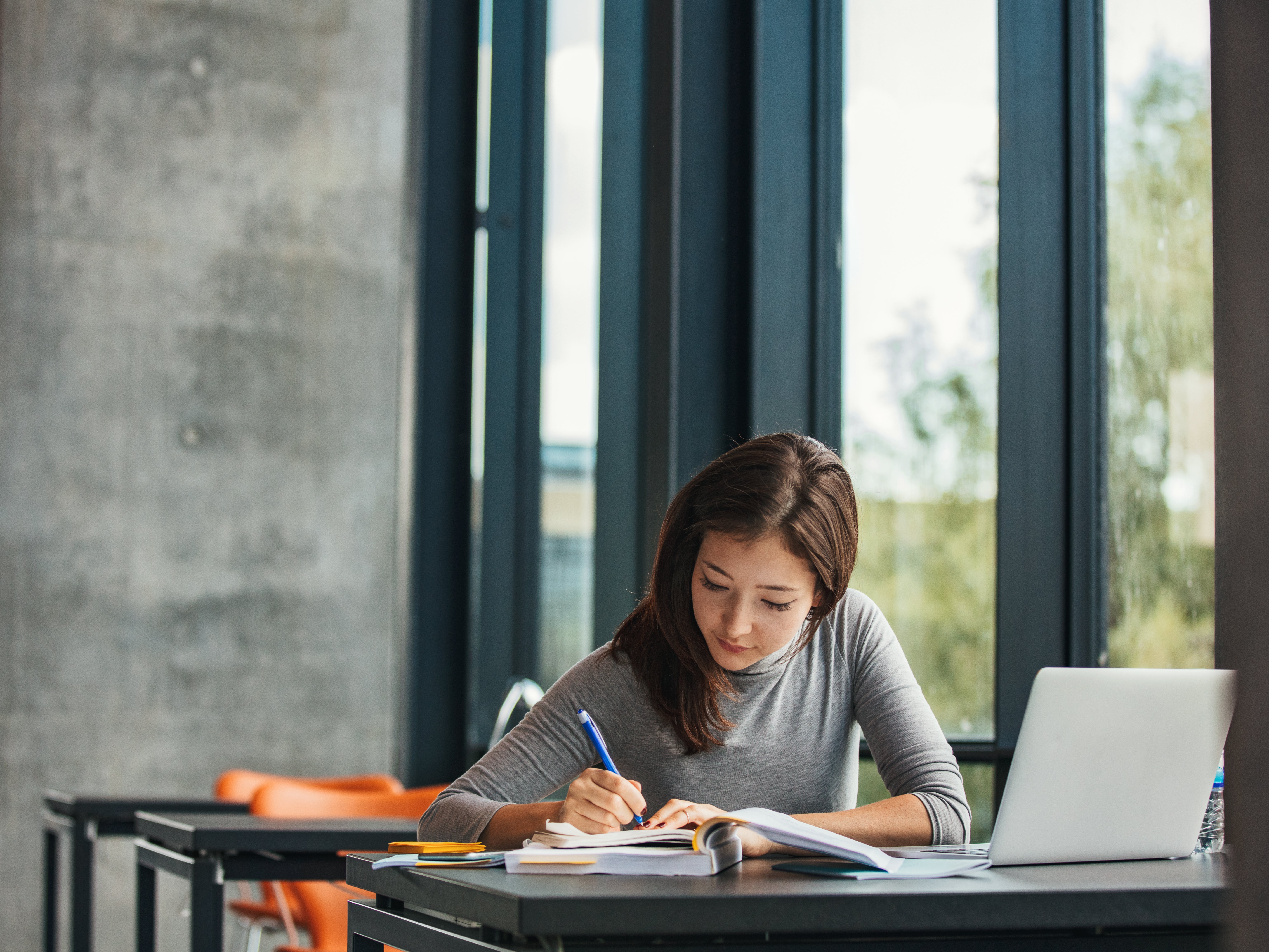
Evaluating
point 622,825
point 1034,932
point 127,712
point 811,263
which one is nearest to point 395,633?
point 127,712

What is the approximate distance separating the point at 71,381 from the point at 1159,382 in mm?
3639

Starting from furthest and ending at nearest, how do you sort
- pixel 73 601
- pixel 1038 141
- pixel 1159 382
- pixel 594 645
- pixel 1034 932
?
pixel 73 601
pixel 594 645
pixel 1038 141
pixel 1159 382
pixel 1034 932

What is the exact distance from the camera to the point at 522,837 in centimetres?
159

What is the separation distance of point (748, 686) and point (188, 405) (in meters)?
3.36

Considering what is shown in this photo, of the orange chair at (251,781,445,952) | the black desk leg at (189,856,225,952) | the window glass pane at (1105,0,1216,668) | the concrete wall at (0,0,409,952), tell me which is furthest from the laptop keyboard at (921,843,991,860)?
the concrete wall at (0,0,409,952)

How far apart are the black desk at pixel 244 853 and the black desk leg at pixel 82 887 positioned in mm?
1121

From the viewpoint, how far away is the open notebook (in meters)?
1.17

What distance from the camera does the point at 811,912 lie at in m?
1.03

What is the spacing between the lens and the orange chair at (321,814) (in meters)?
3.10

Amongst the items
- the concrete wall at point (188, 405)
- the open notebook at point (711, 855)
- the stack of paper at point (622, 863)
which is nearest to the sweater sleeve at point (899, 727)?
the open notebook at point (711, 855)

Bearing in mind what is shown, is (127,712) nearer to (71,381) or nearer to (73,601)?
(73,601)

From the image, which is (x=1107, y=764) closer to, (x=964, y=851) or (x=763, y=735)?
(x=964, y=851)

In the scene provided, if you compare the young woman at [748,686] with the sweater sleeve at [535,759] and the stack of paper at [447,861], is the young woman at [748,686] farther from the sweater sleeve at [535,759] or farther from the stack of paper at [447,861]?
the stack of paper at [447,861]

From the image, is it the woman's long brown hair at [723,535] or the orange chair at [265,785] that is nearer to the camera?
the woman's long brown hair at [723,535]
